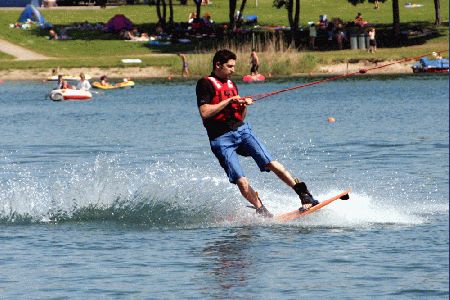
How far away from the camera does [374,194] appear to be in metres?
17.0

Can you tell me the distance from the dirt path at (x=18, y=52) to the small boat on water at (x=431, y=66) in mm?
21012

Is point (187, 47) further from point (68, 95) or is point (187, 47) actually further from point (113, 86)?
point (68, 95)

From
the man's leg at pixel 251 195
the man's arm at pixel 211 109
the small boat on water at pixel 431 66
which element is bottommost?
the small boat on water at pixel 431 66

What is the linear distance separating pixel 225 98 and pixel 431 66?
43.6 m

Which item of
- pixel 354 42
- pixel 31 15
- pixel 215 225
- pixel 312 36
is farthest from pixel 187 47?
pixel 215 225

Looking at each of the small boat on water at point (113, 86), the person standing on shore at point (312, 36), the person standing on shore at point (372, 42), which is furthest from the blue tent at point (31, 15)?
the small boat on water at point (113, 86)

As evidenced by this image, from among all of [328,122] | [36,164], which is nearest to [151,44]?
[328,122]

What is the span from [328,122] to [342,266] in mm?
22345

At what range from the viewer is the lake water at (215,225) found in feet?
37.1

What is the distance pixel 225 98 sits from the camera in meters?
13.5

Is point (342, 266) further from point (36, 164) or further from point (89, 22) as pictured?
point (89, 22)

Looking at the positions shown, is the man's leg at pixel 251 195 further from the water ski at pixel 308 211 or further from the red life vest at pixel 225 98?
the red life vest at pixel 225 98

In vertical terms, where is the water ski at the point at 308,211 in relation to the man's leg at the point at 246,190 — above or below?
below

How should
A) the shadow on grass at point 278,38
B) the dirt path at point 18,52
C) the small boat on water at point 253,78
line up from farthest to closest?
the dirt path at point 18,52 → the shadow on grass at point 278,38 → the small boat on water at point 253,78
